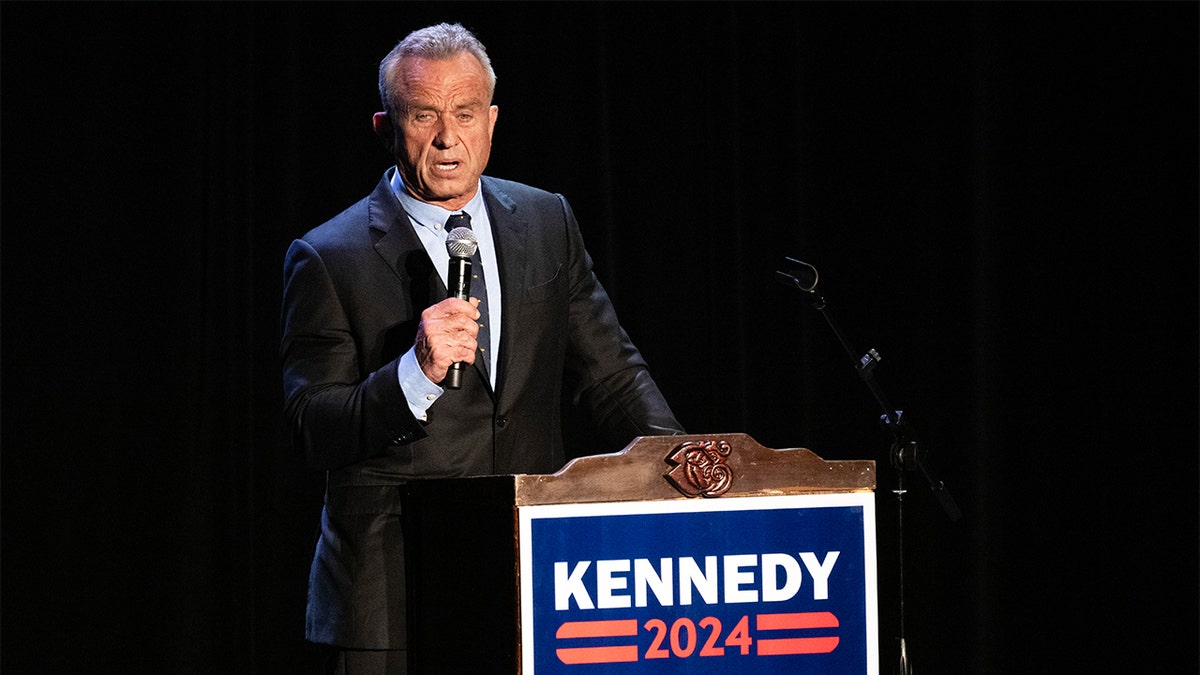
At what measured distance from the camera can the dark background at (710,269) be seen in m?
3.46

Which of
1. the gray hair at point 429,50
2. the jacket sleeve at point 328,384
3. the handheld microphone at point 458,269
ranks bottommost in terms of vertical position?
the jacket sleeve at point 328,384

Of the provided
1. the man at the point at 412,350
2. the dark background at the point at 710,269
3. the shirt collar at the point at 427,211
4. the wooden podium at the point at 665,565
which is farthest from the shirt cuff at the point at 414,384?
the dark background at the point at 710,269

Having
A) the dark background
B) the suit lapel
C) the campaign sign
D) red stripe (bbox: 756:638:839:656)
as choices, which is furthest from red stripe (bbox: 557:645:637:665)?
the dark background

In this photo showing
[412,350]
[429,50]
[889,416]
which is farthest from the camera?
[889,416]

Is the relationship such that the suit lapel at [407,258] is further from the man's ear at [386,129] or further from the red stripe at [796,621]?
the red stripe at [796,621]

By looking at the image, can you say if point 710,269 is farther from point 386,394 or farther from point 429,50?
point 386,394

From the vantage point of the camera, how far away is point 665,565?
5.68ft

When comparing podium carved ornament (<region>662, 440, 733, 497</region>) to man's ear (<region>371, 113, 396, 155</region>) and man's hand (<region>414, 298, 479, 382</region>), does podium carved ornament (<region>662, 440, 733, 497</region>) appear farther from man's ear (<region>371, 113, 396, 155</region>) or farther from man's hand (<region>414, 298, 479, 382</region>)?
man's ear (<region>371, 113, 396, 155</region>)

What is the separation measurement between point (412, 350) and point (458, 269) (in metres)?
0.12

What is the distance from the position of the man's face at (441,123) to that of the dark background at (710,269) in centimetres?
148

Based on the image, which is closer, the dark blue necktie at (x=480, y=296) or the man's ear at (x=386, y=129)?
the dark blue necktie at (x=480, y=296)

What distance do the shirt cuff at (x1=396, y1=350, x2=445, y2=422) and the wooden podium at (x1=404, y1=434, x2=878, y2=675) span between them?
12 centimetres

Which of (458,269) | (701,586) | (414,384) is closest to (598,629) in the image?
(701,586)

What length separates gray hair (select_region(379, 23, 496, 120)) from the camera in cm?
211
